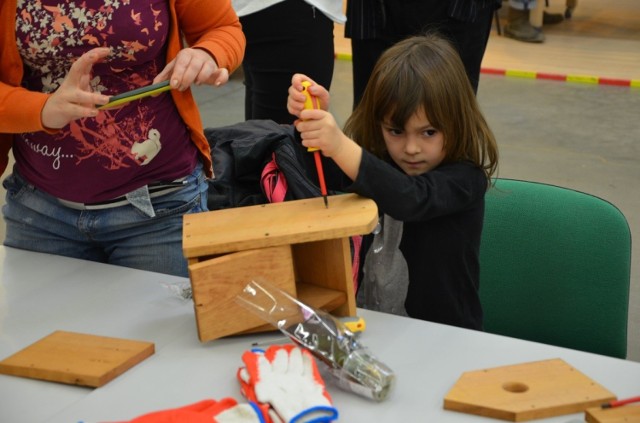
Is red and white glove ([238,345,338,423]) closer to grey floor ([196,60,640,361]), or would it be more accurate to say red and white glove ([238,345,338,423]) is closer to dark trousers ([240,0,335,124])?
dark trousers ([240,0,335,124])

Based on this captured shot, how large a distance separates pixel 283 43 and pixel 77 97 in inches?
35.7

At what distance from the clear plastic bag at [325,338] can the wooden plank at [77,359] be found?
0.17 meters

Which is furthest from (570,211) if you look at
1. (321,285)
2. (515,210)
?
(321,285)

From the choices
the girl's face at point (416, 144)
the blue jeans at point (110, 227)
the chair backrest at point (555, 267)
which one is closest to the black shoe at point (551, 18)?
the chair backrest at point (555, 267)

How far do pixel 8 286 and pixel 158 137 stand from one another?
34 centimetres

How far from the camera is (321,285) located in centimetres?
135

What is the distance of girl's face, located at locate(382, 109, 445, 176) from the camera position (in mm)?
1493

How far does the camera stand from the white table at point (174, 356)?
1.11 m

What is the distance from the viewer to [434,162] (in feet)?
4.99

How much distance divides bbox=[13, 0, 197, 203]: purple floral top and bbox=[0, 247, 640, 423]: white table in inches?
6.6

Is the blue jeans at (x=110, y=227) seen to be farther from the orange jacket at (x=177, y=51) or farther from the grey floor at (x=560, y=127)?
the grey floor at (x=560, y=127)

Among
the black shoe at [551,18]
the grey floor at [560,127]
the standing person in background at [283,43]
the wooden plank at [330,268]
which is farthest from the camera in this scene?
the black shoe at [551,18]

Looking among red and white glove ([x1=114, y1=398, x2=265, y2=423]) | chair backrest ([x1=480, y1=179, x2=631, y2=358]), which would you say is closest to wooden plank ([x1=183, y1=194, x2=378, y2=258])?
red and white glove ([x1=114, y1=398, x2=265, y2=423])

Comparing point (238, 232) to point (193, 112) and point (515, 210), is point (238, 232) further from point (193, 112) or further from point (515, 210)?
point (515, 210)
